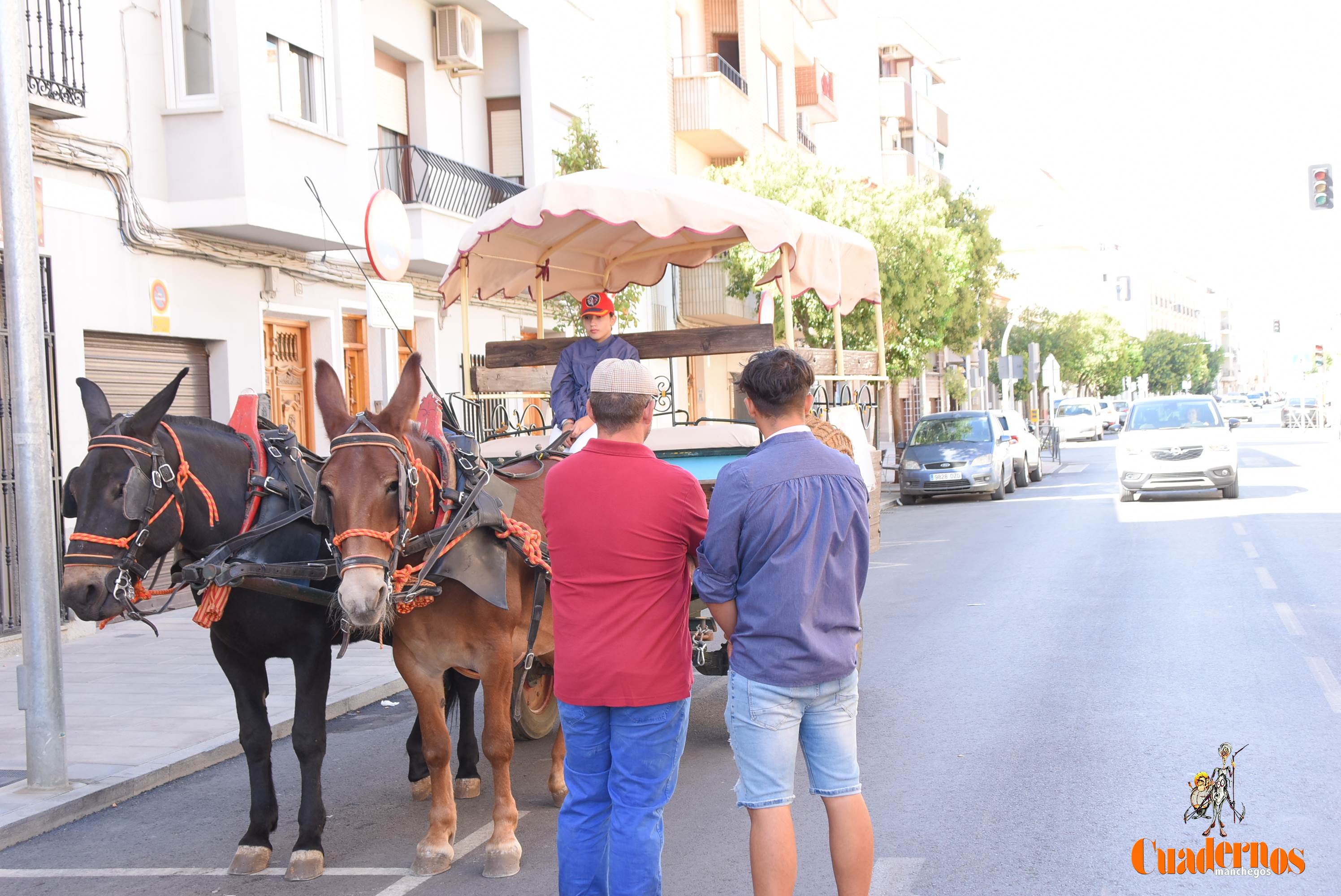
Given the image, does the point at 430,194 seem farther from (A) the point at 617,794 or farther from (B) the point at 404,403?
(A) the point at 617,794

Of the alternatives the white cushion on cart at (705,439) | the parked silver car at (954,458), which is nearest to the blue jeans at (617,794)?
the white cushion on cart at (705,439)

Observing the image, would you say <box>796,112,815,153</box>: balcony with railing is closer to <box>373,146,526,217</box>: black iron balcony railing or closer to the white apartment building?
the white apartment building

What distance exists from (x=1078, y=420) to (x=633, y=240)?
159 ft

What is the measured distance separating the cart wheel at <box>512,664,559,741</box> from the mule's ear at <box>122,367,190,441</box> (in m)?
2.49

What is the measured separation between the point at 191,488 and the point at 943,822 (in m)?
3.38

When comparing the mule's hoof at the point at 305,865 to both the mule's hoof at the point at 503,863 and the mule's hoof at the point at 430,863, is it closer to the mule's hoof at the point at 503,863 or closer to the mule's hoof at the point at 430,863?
the mule's hoof at the point at 430,863

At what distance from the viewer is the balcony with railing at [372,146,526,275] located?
15.7m

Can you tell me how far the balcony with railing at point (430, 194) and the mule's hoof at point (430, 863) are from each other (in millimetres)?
11447

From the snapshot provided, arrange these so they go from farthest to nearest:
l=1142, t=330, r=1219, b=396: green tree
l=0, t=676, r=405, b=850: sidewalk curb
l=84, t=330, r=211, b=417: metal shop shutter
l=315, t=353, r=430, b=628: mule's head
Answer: l=1142, t=330, r=1219, b=396: green tree < l=84, t=330, r=211, b=417: metal shop shutter < l=0, t=676, r=405, b=850: sidewalk curb < l=315, t=353, r=430, b=628: mule's head

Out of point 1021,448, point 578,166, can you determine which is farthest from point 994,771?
point 1021,448

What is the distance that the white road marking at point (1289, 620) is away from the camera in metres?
9.11

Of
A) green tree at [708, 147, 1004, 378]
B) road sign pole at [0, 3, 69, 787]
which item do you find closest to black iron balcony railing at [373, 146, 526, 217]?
green tree at [708, 147, 1004, 378]

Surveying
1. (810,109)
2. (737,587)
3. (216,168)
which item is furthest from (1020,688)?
(810,109)

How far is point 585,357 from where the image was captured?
23.7 ft
